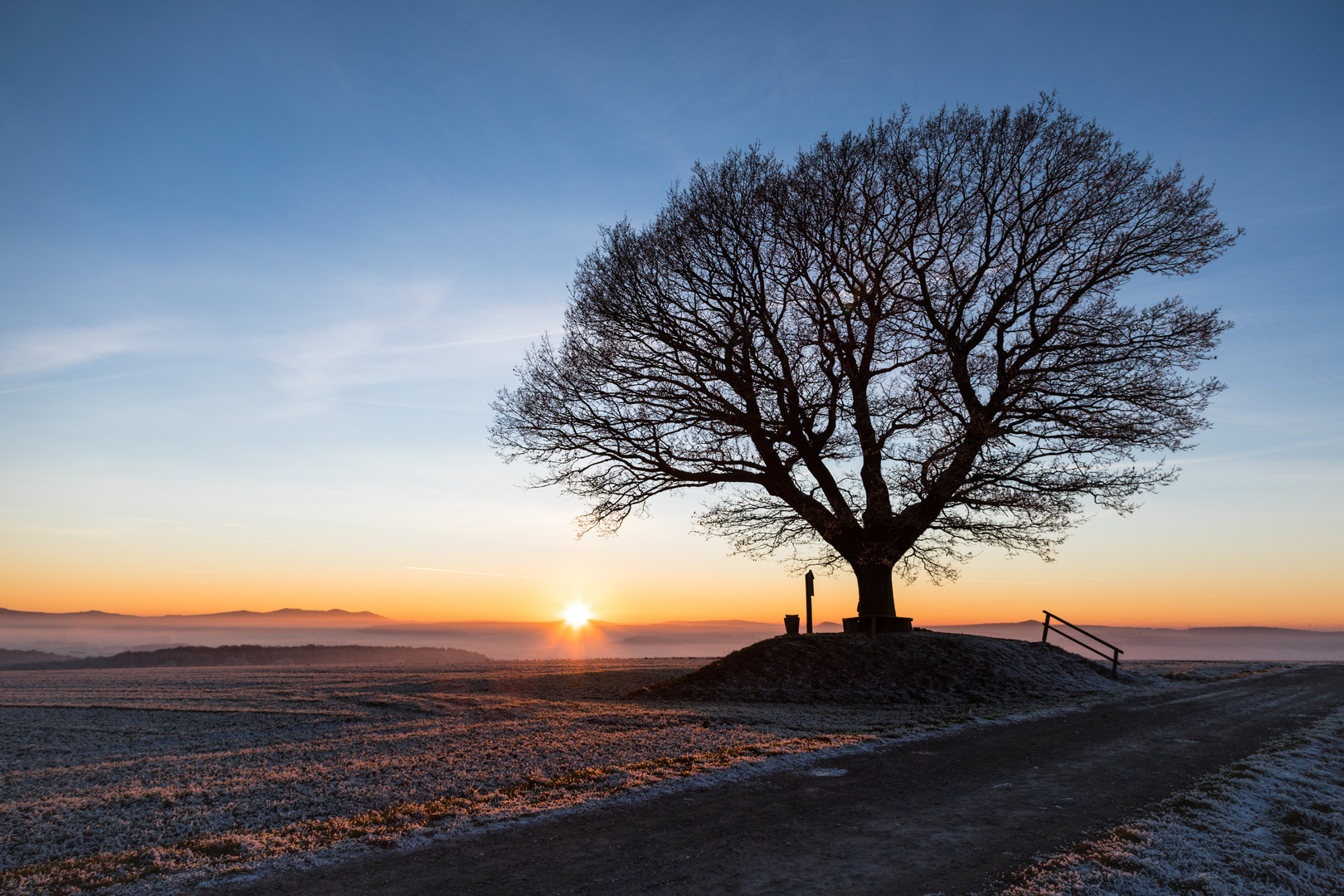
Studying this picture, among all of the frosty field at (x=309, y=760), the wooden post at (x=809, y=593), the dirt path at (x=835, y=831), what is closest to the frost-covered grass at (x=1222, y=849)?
the dirt path at (x=835, y=831)

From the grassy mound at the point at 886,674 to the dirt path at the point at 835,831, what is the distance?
5800 mm

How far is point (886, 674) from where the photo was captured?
16734 mm

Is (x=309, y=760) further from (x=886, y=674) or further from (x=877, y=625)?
(x=877, y=625)

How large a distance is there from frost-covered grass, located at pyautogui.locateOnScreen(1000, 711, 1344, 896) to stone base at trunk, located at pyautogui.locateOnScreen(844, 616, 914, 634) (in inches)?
458

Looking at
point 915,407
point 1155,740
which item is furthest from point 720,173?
point 1155,740

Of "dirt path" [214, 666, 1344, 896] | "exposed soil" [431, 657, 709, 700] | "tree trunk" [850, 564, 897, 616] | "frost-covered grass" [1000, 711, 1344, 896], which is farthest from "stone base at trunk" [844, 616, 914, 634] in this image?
"frost-covered grass" [1000, 711, 1344, 896]

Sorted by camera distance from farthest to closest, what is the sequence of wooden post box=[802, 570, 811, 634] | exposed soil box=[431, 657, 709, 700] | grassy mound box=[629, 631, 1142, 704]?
wooden post box=[802, 570, 811, 634] < exposed soil box=[431, 657, 709, 700] < grassy mound box=[629, 631, 1142, 704]

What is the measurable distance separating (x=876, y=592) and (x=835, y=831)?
14.6 m

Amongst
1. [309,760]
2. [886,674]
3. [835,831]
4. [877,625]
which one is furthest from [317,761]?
[877,625]

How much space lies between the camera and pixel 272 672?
22.9 metres

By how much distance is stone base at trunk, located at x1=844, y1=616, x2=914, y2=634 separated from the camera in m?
19.7

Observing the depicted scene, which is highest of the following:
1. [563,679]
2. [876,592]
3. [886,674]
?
[876,592]

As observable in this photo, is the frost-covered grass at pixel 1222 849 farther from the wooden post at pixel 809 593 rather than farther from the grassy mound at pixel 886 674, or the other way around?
the wooden post at pixel 809 593

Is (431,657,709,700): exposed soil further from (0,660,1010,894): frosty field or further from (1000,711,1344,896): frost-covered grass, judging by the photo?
(1000,711,1344,896): frost-covered grass
